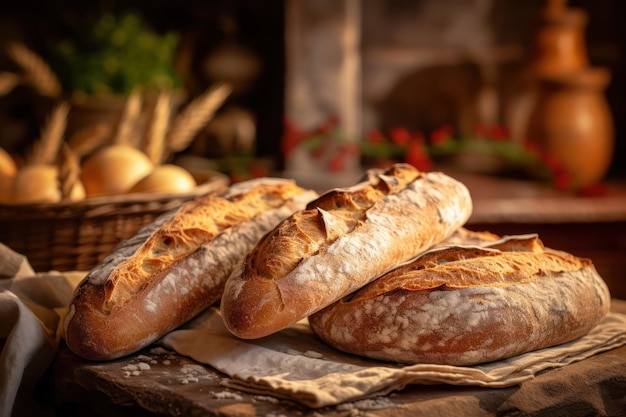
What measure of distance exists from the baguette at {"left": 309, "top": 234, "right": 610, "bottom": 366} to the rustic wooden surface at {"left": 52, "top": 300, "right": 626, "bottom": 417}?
56 millimetres

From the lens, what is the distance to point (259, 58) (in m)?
3.74

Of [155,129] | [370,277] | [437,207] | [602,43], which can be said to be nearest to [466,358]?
[370,277]

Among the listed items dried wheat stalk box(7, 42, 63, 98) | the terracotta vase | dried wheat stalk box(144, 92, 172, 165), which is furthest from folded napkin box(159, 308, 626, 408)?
the terracotta vase

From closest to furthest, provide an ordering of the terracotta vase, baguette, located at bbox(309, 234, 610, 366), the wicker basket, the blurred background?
baguette, located at bbox(309, 234, 610, 366)
the wicker basket
the terracotta vase
the blurred background

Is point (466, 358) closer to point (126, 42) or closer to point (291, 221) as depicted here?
point (291, 221)

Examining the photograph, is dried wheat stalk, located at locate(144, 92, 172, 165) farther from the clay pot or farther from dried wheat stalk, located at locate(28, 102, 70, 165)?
the clay pot

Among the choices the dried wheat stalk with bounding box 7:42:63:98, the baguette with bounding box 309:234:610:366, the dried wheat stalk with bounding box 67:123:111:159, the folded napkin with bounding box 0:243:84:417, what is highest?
the dried wheat stalk with bounding box 7:42:63:98

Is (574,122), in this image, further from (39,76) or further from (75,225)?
(75,225)

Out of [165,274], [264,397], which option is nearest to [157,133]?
[165,274]

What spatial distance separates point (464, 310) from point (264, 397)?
29 cm

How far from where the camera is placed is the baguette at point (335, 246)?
1.13 meters

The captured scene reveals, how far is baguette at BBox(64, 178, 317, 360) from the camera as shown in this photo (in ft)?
3.85

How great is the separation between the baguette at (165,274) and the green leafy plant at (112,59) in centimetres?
166

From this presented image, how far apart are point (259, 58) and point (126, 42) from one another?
78 centimetres
